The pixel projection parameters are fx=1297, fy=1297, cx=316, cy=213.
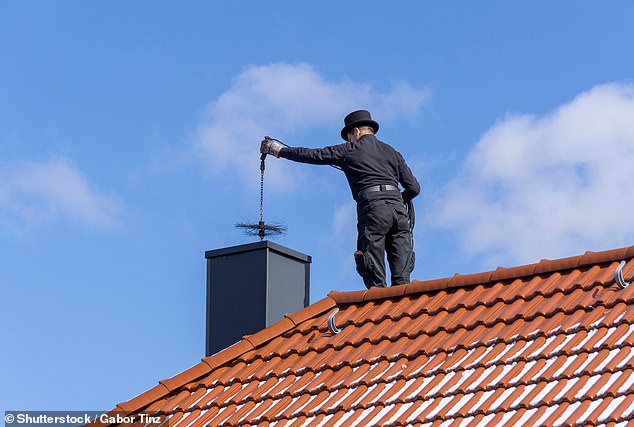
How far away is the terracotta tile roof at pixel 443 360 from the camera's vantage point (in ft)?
25.5

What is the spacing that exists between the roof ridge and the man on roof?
842 millimetres

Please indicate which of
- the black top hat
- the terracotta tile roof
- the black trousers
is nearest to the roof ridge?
the terracotta tile roof

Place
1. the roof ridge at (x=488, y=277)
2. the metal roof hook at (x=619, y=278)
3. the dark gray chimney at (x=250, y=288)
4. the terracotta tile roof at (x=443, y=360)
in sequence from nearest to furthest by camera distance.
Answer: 1. the terracotta tile roof at (x=443, y=360)
2. the metal roof hook at (x=619, y=278)
3. the roof ridge at (x=488, y=277)
4. the dark gray chimney at (x=250, y=288)

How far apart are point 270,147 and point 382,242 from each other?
1.39m

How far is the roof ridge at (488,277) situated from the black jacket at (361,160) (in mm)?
1271

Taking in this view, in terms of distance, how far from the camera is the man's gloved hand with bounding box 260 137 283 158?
1171 cm

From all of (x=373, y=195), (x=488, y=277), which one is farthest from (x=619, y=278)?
(x=373, y=195)

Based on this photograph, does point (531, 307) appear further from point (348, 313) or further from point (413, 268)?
point (413, 268)

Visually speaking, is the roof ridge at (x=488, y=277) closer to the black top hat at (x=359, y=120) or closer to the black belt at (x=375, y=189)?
the black belt at (x=375, y=189)

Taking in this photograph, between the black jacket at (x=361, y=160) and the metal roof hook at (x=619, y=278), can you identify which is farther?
the black jacket at (x=361, y=160)

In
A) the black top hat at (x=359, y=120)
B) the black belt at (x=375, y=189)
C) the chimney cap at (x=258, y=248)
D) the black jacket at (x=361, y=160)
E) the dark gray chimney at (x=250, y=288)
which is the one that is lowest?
the dark gray chimney at (x=250, y=288)

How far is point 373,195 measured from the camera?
11.3 metres

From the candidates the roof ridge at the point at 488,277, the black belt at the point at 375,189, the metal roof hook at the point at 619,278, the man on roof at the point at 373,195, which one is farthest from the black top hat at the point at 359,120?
the metal roof hook at the point at 619,278

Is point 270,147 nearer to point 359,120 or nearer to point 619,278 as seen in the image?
point 359,120
